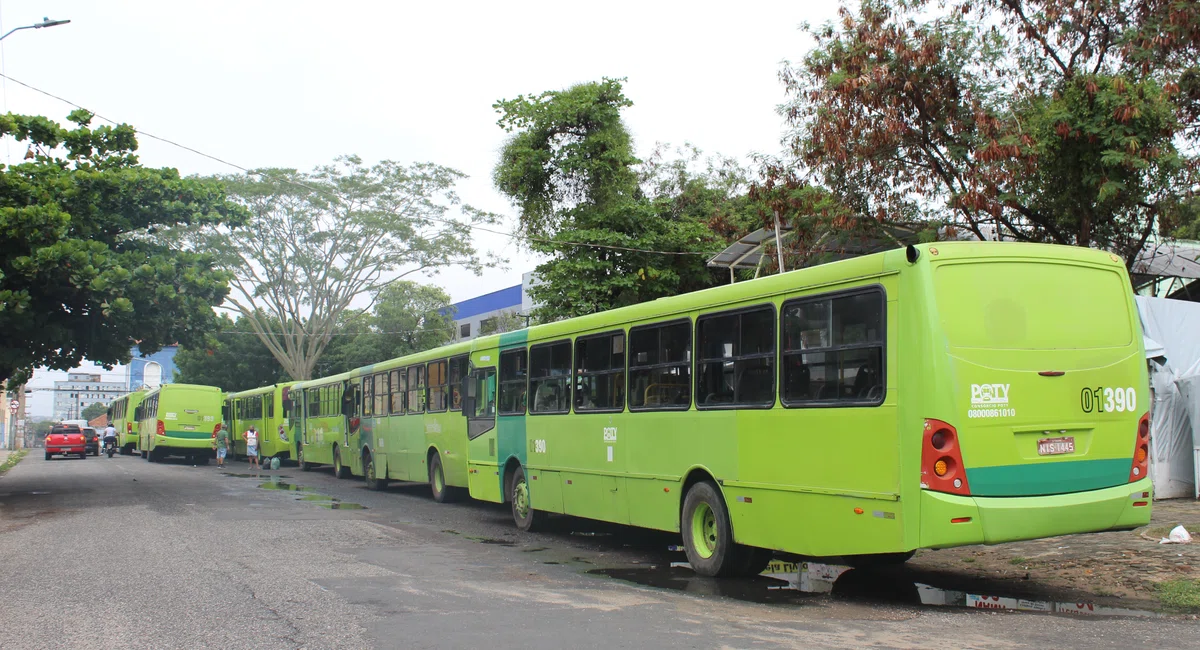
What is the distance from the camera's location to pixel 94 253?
19.3m

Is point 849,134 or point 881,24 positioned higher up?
point 881,24

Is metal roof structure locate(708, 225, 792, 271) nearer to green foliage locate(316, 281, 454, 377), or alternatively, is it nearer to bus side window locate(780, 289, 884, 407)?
bus side window locate(780, 289, 884, 407)

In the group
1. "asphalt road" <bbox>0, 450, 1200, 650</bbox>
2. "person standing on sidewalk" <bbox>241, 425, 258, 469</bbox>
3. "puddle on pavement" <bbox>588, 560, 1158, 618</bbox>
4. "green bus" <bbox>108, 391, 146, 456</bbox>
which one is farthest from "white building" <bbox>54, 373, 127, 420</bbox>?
"puddle on pavement" <bbox>588, 560, 1158, 618</bbox>

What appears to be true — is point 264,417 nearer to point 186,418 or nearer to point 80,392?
point 186,418

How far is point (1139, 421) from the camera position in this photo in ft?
26.7

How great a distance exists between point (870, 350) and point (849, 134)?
30.5ft

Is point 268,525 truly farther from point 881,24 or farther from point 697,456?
point 881,24

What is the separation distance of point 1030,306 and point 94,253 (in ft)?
56.6

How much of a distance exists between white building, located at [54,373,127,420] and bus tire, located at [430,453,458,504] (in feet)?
288

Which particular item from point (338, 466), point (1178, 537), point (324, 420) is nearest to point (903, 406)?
point (1178, 537)

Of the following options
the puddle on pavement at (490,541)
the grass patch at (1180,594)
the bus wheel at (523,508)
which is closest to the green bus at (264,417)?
the bus wheel at (523,508)

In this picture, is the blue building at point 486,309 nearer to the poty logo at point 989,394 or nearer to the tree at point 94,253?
the tree at point 94,253

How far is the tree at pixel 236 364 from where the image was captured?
197 feet

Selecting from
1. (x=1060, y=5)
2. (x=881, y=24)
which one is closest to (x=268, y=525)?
(x=881, y=24)
